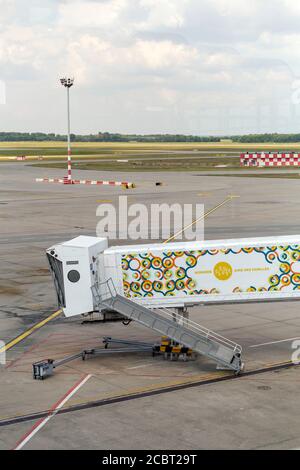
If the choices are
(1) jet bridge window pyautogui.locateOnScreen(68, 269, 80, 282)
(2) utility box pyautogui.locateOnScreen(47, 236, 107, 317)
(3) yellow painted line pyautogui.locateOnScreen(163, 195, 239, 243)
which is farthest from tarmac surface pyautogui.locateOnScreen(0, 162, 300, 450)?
(3) yellow painted line pyautogui.locateOnScreen(163, 195, 239, 243)

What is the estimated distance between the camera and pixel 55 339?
30.9m

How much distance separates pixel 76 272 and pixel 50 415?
249 inches

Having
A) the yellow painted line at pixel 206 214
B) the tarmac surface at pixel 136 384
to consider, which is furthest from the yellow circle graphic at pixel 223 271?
the yellow painted line at pixel 206 214

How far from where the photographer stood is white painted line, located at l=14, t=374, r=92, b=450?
19.8 meters

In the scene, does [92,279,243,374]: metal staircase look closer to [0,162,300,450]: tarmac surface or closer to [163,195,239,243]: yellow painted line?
[0,162,300,450]: tarmac surface

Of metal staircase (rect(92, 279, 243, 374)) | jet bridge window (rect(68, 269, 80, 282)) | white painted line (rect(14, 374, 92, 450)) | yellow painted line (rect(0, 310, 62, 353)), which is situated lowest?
white painted line (rect(14, 374, 92, 450))

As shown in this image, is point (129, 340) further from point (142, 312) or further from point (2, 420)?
point (2, 420)

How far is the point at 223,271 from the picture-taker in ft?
88.1

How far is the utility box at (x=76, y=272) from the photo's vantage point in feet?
88.1

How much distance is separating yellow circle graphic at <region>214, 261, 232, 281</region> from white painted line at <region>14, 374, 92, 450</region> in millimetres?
5541

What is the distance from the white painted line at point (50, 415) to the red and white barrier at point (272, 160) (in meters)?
122
